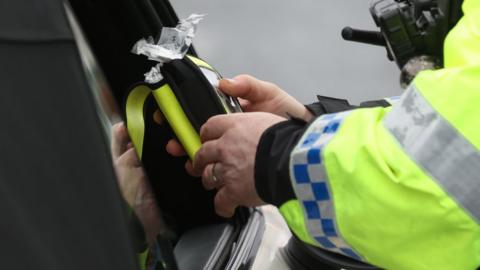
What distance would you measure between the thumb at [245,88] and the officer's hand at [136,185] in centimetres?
25

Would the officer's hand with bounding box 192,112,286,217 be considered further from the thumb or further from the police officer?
the thumb

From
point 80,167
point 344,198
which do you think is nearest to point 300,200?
point 344,198

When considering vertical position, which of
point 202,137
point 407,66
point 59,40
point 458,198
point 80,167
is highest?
point 59,40

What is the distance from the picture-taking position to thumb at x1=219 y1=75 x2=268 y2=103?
1.33 meters

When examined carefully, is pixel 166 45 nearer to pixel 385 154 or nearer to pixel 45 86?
pixel 385 154

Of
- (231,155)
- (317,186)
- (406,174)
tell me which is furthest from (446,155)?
(231,155)

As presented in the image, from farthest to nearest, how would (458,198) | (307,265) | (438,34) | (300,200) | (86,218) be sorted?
(438,34)
(307,265)
(300,200)
(458,198)
(86,218)

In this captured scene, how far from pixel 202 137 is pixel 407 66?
273 cm

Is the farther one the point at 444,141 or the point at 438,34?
the point at 438,34

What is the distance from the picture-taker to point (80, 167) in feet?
2.09

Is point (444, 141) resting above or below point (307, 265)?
above

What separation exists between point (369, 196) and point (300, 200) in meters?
0.13

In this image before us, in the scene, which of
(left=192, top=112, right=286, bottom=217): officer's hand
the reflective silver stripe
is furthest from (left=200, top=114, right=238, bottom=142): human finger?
the reflective silver stripe

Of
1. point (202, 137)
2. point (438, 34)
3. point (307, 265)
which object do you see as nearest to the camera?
point (202, 137)
